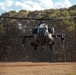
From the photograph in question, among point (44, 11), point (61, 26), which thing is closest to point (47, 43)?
point (61, 26)

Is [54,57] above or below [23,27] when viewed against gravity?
below

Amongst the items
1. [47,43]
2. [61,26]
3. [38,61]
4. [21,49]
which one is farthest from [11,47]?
[47,43]

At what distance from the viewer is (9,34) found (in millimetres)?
73500

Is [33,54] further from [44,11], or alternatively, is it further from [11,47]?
[44,11]

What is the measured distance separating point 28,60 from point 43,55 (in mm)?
4414

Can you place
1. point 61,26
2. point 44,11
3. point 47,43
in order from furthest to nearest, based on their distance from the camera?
point 44,11
point 61,26
point 47,43

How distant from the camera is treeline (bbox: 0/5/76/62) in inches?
2875

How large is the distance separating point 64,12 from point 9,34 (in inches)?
553

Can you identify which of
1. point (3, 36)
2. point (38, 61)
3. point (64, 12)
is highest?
point (64, 12)

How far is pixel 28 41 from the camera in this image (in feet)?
243

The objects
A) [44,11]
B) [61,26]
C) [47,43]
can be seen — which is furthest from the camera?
[44,11]

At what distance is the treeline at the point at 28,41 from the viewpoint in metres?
73.0

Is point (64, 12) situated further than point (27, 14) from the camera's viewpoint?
No

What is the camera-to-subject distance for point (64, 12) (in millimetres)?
73938
